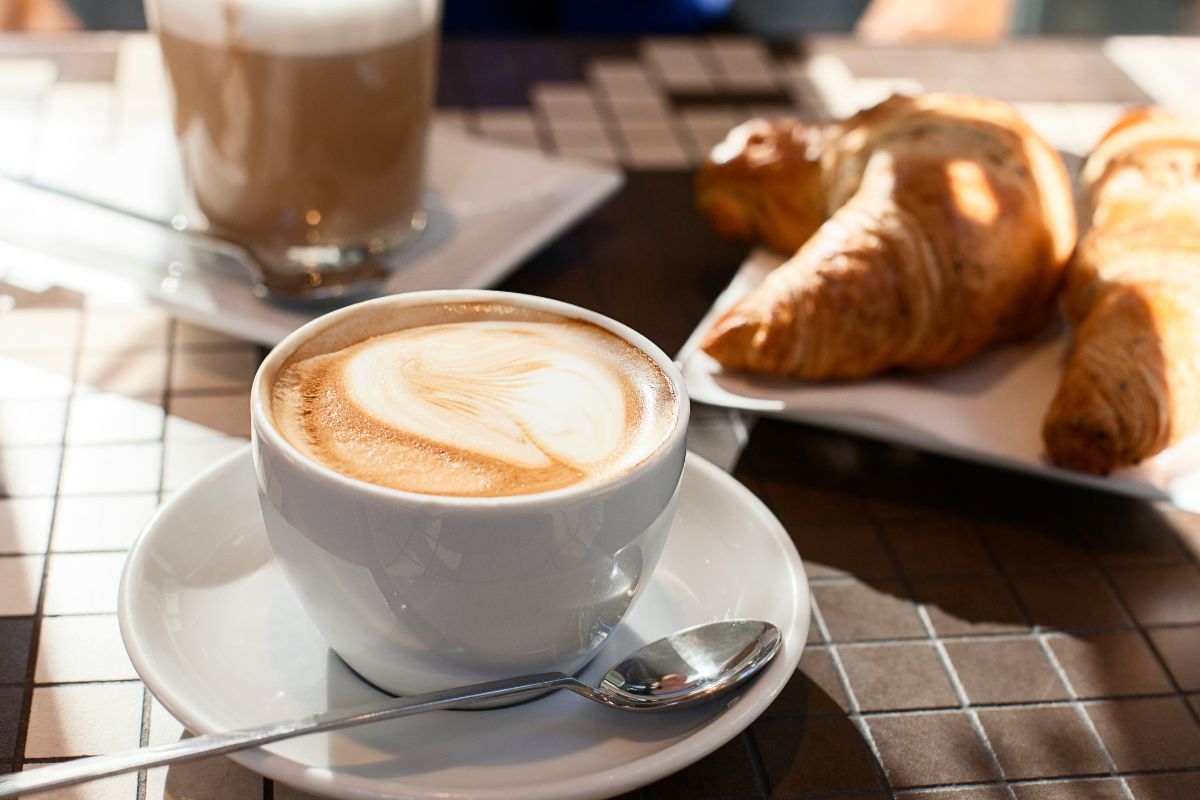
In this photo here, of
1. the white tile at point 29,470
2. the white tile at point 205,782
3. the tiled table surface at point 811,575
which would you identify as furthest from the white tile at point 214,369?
the white tile at point 205,782

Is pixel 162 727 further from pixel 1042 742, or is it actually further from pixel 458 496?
pixel 1042 742

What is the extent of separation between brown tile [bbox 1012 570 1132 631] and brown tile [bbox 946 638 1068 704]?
31 millimetres

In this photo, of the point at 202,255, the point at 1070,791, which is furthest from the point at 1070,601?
the point at 202,255

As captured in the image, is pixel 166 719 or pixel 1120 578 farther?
pixel 1120 578

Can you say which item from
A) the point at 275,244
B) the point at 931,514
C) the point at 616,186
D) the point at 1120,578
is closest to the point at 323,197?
the point at 275,244

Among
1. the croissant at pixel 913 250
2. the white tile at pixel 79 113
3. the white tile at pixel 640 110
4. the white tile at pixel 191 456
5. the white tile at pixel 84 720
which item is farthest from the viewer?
the white tile at pixel 640 110

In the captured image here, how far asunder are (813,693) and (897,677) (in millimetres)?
51

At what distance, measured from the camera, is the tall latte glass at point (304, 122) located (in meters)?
0.97

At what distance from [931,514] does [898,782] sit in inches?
9.8

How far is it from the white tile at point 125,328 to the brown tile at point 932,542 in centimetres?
52

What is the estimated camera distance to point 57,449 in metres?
0.83

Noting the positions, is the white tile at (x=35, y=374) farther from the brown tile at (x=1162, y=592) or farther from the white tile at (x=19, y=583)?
the brown tile at (x=1162, y=592)

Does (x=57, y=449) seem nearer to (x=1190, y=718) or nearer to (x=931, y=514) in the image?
(x=931, y=514)

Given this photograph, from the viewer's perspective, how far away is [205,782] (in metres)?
0.58
